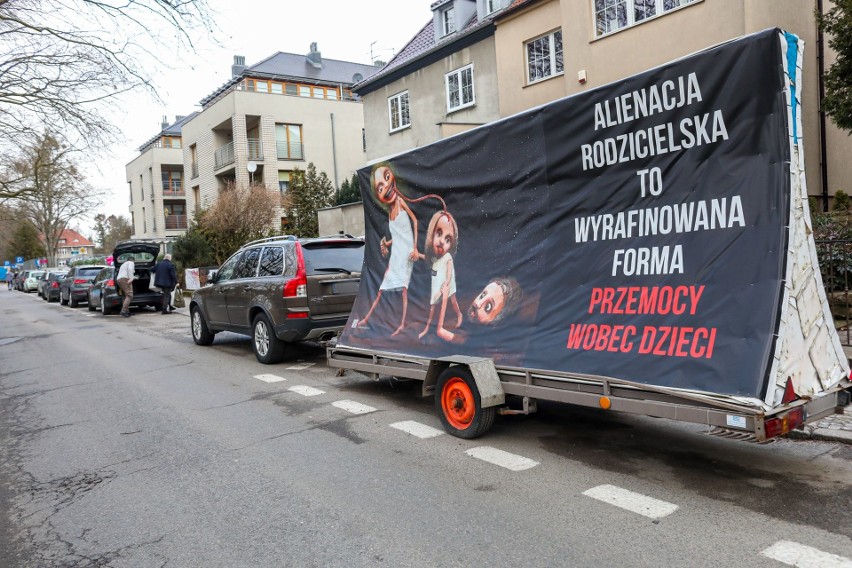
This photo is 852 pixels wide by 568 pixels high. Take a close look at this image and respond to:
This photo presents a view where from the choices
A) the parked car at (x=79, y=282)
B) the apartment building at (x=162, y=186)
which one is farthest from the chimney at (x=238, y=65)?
the parked car at (x=79, y=282)

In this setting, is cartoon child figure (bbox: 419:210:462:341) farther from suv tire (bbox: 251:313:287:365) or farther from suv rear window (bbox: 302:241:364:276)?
suv tire (bbox: 251:313:287:365)

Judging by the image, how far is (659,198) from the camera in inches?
178

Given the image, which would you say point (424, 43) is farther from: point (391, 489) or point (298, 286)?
point (391, 489)

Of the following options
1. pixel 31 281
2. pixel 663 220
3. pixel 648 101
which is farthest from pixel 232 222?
pixel 31 281

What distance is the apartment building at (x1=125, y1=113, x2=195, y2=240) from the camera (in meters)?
55.9

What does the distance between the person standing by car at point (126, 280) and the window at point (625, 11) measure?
1481cm

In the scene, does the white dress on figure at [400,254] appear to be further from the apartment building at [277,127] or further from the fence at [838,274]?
the apartment building at [277,127]

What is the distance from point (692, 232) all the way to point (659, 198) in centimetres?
36

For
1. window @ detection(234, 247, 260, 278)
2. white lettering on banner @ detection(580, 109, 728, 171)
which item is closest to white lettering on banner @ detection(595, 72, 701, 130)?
white lettering on banner @ detection(580, 109, 728, 171)

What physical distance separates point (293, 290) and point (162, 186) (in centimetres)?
5318

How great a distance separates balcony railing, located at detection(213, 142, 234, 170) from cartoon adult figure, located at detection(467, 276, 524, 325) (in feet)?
118

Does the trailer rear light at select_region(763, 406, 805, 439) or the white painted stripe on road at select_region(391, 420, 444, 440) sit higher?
the trailer rear light at select_region(763, 406, 805, 439)

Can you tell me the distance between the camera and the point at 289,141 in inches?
1549

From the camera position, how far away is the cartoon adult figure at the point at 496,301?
554 cm
